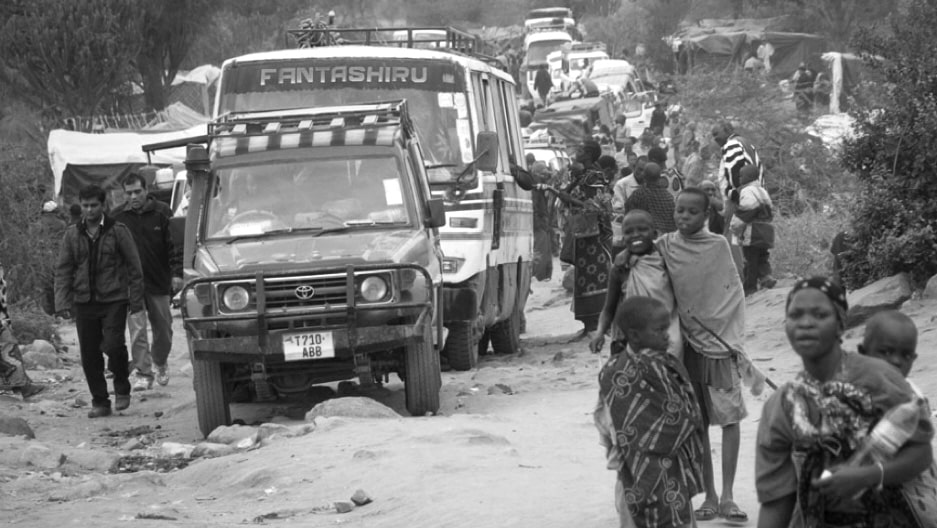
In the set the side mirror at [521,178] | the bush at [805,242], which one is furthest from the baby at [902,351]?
the bush at [805,242]

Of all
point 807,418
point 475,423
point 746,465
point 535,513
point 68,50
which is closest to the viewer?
point 807,418

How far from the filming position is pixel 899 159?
14.0m

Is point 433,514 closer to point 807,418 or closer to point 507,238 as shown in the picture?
point 807,418

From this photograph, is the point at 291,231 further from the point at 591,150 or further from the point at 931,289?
the point at 591,150

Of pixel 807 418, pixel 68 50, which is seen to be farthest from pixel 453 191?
pixel 68 50

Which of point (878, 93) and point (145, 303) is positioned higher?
point (878, 93)

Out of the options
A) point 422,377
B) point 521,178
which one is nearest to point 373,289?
point 422,377

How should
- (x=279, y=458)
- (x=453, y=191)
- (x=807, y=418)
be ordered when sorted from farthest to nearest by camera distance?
(x=453, y=191) < (x=279, y=458) < (x=807, y=418)

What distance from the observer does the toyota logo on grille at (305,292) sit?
10148 mm

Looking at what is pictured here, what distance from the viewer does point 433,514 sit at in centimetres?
754

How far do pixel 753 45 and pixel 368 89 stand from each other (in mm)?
35153

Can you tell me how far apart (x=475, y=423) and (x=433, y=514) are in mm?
2450

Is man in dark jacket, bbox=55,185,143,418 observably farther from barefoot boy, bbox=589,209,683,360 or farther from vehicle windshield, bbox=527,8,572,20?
vehicle windshield, bbox=527,8,572,20

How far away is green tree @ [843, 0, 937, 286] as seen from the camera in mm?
13555
